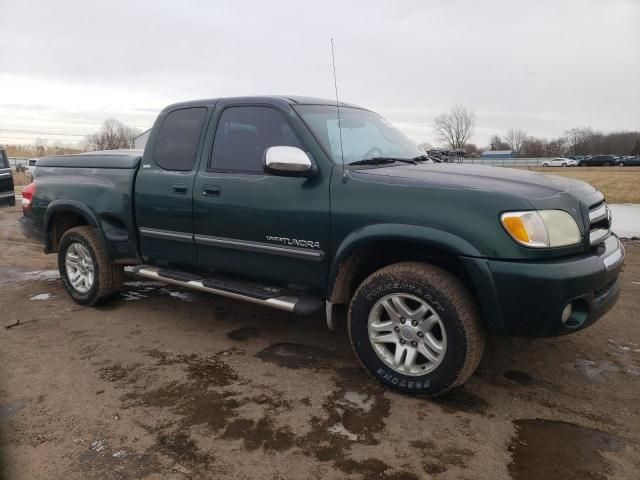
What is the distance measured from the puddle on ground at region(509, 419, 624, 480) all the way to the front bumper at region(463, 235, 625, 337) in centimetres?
53

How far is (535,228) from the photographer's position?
283 cm

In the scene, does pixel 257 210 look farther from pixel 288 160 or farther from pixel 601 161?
pixel 601 161

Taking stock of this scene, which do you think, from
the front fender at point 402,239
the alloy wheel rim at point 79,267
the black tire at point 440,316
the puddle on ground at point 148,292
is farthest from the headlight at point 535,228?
the alloy wheel rim at point 79,267

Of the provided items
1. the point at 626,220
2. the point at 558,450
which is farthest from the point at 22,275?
the point at 626,220

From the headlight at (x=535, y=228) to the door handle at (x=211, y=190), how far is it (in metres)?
2.13

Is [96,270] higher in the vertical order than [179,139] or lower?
lower

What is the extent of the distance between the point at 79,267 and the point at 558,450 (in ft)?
14.9

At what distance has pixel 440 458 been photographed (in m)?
2.59

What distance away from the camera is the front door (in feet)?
11.5

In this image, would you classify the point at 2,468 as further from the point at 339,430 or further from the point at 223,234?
the point at 223,234

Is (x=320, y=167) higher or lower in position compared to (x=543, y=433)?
higher

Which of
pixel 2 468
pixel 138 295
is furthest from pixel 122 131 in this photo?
pixel 2 468

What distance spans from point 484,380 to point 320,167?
1.83 meters

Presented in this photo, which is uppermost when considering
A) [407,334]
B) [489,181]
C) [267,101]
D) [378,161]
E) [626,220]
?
[267,101]
